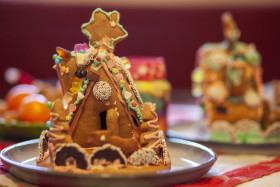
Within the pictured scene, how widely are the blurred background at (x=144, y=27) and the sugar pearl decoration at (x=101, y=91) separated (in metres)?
2.26

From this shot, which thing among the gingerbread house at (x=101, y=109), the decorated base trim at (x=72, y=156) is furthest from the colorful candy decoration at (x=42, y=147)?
the decorated base trim at (x=72, y=156)

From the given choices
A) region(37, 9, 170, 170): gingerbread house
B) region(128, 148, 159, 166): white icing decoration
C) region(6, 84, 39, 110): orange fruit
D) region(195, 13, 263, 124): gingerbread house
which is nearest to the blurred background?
region(6, 84, 39, 110): orange fruit

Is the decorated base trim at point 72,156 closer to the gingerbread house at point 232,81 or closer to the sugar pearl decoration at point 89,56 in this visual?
the sugar pearl decoration at point 89,56

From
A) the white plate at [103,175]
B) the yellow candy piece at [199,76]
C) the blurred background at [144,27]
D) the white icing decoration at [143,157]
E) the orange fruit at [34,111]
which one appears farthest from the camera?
the blurred background at [144,27]

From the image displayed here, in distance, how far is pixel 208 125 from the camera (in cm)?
171

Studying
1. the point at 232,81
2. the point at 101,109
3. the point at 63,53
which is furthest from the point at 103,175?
the point at 232,81

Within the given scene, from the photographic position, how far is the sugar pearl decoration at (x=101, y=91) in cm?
91

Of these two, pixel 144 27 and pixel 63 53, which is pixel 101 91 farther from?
pixel 144 27

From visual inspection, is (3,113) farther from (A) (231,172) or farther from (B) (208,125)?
(A) (231,172)

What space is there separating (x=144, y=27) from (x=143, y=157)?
2596 mm

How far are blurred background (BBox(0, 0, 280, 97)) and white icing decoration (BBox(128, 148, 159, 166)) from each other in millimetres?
2334

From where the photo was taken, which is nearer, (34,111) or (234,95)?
(34,111)

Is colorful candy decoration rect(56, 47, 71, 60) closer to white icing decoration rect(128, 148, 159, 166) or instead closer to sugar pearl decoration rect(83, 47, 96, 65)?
sugar pearl decoration rect(83, 47, 96, 65)

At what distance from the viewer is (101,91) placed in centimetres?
91
